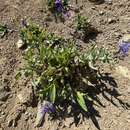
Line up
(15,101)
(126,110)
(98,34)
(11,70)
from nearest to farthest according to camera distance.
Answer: (126,110) < (15,101) < (11,70) < (98,34)

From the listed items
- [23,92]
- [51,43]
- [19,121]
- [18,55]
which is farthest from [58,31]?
[19,121]

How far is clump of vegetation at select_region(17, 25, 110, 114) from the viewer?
379cm

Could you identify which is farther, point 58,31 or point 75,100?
point 58,31

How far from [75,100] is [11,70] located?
0.95 metres

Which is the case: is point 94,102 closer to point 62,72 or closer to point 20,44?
point 62,72

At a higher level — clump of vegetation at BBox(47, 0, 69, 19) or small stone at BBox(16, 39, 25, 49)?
clump of vegetation at BBox(47, 0, 69, 19)

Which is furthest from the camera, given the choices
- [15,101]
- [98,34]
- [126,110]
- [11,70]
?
[98,34]


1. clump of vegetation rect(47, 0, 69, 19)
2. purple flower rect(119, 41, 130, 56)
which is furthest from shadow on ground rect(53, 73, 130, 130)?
clump of vegetation rect(47, 0, 69, 19)

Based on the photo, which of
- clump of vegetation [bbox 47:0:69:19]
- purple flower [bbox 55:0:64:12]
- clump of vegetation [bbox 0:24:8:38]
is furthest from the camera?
clump of vegetation [bbox 47:0:69:19]

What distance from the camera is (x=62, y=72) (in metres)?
3.91

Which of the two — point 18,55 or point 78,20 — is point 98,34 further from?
point 18,55

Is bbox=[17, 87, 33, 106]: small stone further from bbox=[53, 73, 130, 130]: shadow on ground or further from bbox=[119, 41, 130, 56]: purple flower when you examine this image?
bbox=[119, 41, 130, 56]: purple flower

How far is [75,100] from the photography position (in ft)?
12.4

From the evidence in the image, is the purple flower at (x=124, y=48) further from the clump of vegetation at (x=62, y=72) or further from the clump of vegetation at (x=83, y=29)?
the clump of vegetation at (x=83, y=29)
